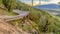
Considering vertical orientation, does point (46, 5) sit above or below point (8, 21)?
above

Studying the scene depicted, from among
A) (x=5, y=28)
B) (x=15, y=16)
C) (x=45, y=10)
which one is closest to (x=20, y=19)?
(x=15, y=16)

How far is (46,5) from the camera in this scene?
2.56 metres

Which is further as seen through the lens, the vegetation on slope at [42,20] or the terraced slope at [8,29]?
the vegetation on slope at [42,20]

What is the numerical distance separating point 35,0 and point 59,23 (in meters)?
0.56

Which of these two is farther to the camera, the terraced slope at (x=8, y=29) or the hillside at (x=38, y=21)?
the hillside at (x=38, y=21)

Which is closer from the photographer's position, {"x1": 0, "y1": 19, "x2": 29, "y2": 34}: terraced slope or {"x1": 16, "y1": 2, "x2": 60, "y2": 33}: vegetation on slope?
{"x1": 0, "y1": 19, "x2": 29, "y2": 34}: terraced slope

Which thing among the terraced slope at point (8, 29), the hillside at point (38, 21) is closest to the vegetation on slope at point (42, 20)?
the hillside at point (38, 21)

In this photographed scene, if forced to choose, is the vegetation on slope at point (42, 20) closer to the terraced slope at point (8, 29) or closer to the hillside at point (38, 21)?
the hillside at point (38, 21)

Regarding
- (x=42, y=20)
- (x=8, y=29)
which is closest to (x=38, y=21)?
(x=42, y=20)

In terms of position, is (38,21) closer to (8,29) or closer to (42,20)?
(42,20)

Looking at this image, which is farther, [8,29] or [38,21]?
[38,21]

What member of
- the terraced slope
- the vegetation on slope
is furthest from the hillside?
the terraced slope

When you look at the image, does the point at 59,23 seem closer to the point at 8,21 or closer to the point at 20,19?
the point at 20,19

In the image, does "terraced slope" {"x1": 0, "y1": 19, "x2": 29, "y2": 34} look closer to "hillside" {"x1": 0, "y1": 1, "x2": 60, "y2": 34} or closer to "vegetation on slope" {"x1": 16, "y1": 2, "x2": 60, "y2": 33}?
"hillside" {"x1": 0, "y1": 1, "x2": 60, "y2": 34}
